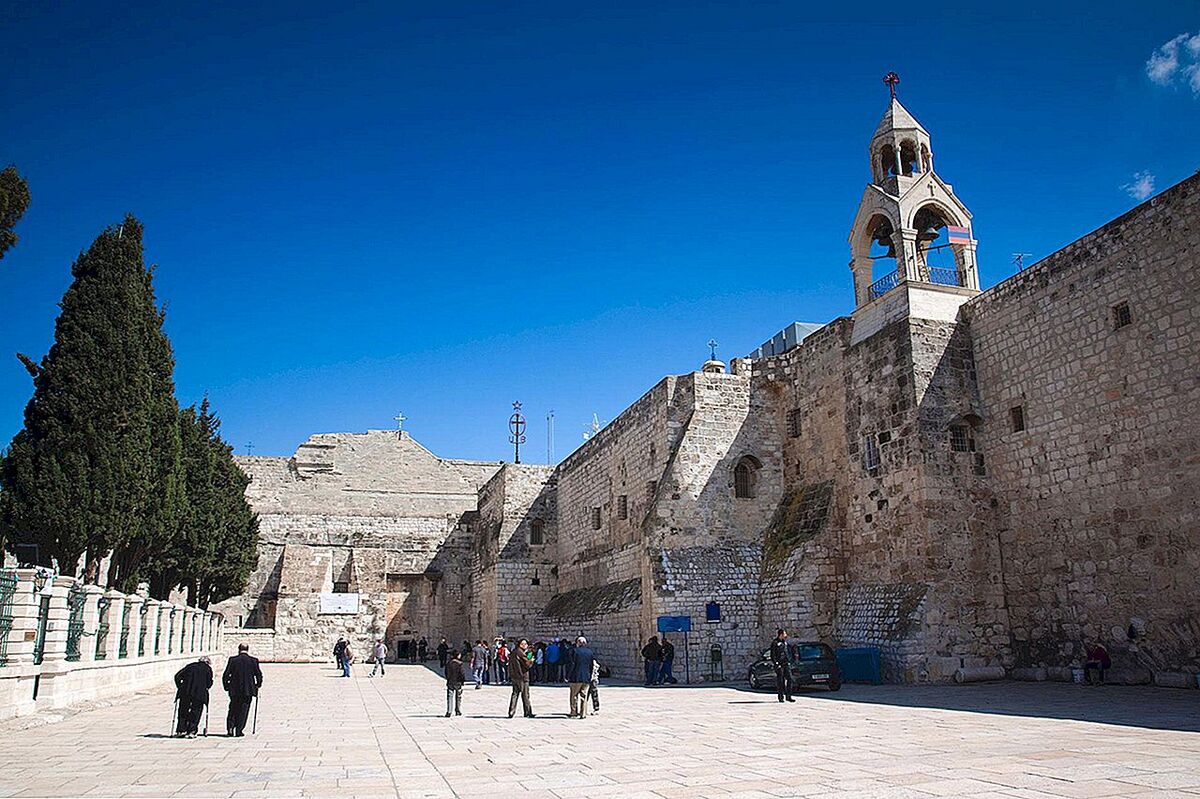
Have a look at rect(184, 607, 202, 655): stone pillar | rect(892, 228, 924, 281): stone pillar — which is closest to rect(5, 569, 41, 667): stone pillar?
rect(184, 607, 202, 655): stone pillar

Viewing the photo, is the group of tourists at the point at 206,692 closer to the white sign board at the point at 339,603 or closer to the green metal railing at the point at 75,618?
the green metal railing at the point at 75,618

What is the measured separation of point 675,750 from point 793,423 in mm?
14202

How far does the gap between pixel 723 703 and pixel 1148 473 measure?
7666 millimetres

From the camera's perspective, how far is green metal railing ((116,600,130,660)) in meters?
16.9

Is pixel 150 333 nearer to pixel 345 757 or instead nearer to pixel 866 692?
pixel 345 757

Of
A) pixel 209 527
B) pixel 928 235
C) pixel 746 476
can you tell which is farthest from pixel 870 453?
pixel 209 527

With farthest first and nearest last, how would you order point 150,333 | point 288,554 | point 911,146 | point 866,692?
point 288,554, point 911,146, point 150,333, point 866,692

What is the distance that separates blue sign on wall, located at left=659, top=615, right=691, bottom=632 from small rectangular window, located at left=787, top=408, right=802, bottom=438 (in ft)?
18.0

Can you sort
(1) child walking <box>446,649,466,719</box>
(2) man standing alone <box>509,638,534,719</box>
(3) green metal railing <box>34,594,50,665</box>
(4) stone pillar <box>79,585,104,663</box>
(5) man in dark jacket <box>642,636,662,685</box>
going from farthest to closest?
(5) man in dark jacket <box>642,636,662,685</box>, (4) stone pillar <box>79,585,104,663</box>, (1) child walking <box>446,649,466,719</box>, (2) man standing alone <box>509,638,534,719</box>, (3) green metal railing <box>34,594,50,665</box>

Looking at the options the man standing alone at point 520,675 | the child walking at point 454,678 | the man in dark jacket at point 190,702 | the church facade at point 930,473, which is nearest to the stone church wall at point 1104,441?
the church facade at point 930,473

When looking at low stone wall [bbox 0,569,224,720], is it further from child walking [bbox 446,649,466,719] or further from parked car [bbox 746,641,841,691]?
parked car [bbox 746,641,841,691]

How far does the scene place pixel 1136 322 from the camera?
48.1 ft

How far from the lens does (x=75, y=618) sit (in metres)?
14.0

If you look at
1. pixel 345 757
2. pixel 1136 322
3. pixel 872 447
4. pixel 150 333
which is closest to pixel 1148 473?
pixel 1136 322
